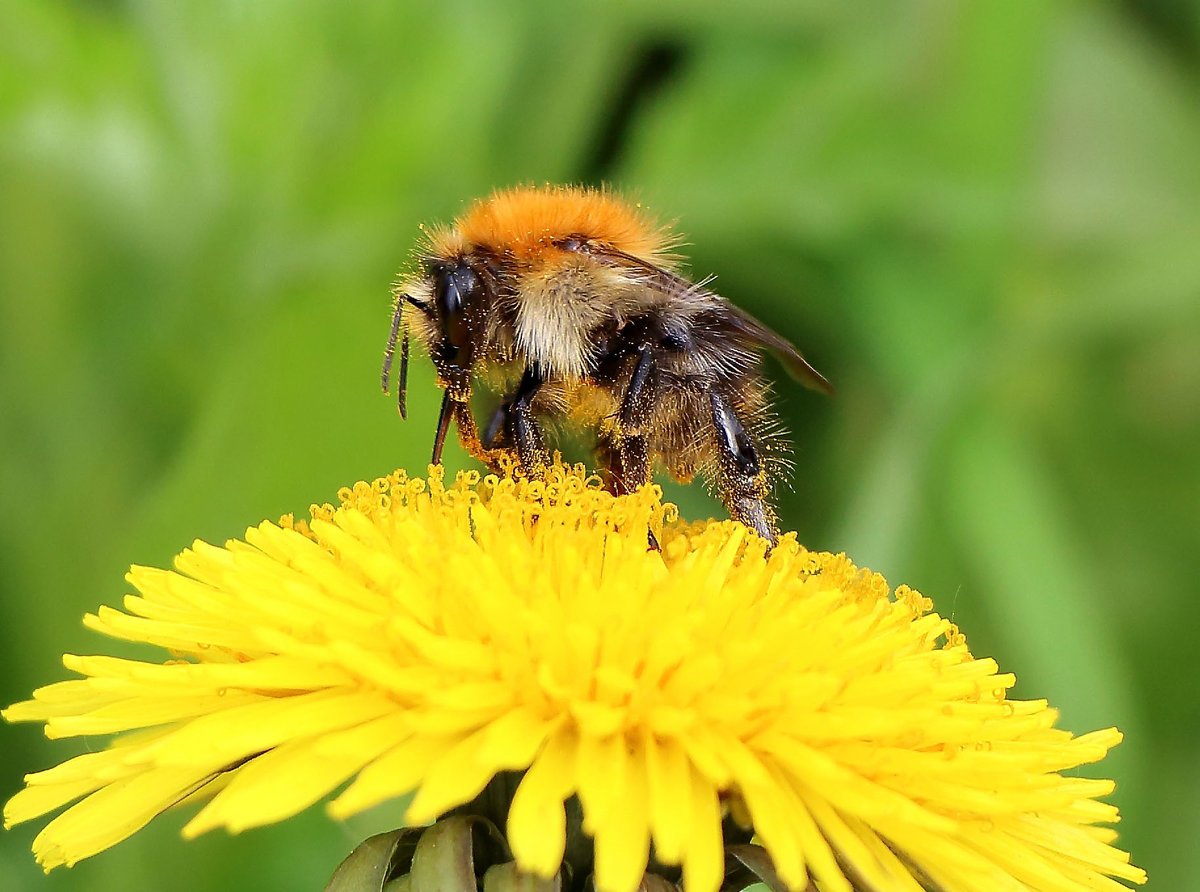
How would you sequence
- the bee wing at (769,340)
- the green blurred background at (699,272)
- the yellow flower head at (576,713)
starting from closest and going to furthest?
the yellow flower head at (576,713) → the bee wing at (769,340) → the green blurred background at (699,272)

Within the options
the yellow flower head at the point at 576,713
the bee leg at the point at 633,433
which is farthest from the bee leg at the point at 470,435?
the yellow flower head at the point at 576,713

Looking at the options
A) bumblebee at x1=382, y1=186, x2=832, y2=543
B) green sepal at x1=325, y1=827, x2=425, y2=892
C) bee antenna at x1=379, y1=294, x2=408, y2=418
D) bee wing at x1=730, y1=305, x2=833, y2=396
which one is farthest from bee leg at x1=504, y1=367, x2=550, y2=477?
green sepal at x1=325, y1=827, x2=425, y2=892

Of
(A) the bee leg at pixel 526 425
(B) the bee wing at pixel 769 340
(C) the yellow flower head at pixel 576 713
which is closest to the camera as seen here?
(C) the yellow flower head at pixel 576 713

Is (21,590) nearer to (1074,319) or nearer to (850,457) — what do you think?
(850,457)

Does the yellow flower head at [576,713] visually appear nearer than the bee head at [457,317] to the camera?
Yes

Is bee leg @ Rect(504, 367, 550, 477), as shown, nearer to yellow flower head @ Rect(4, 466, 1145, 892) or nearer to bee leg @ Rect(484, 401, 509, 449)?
bee leg @ Rect(484, 401, 509, 449)

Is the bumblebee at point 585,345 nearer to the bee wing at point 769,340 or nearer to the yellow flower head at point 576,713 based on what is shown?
the bee wing at point 769,340
